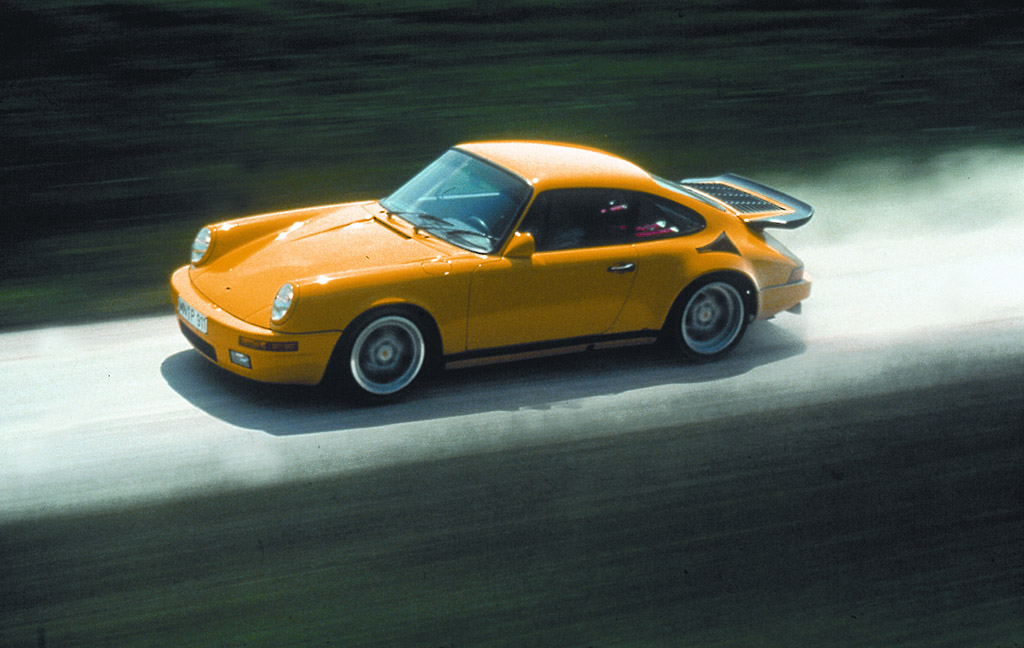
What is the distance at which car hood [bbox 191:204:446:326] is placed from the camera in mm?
5711

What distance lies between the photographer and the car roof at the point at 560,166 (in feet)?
20.5

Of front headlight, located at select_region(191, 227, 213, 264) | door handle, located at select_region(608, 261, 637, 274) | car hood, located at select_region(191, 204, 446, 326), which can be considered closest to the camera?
car hood, located at select_region(191, 204, 446, 326)

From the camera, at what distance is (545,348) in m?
6.16

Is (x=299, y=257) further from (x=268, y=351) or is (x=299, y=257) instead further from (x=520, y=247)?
(x=520, y=247)

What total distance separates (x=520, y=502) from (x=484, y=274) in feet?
4.56

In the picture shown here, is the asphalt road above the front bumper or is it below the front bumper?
below

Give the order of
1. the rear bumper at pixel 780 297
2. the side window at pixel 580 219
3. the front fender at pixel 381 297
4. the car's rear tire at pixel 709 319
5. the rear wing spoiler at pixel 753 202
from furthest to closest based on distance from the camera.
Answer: the rear wing spoiler at pixel 753 202 < the rear bumper at pixel 780 297 < the car's rear tire at pixel 709 319 < the side window at pixel 580 219 < the front fender at pixel 381 297

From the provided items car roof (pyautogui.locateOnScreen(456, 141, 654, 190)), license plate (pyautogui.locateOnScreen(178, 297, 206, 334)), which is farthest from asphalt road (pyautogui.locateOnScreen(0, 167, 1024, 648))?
car roof (pyautogui.locateOnScreen(456, 141, 654, 190))

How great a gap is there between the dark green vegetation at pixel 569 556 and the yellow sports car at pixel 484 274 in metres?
0.79

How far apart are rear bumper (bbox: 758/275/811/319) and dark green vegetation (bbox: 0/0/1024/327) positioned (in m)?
4.06

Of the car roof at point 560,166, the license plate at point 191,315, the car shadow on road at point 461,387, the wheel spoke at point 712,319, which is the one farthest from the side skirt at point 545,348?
the license plate at point 191,315

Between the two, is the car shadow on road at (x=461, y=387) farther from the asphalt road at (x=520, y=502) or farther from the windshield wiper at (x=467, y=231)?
the windshield wiper at (x=467, y=231)

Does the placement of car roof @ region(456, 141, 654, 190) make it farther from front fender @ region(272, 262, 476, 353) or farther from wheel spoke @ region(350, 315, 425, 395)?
wheel spoke @ region(350, 315, 425, 395)

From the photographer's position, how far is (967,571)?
4746mm
